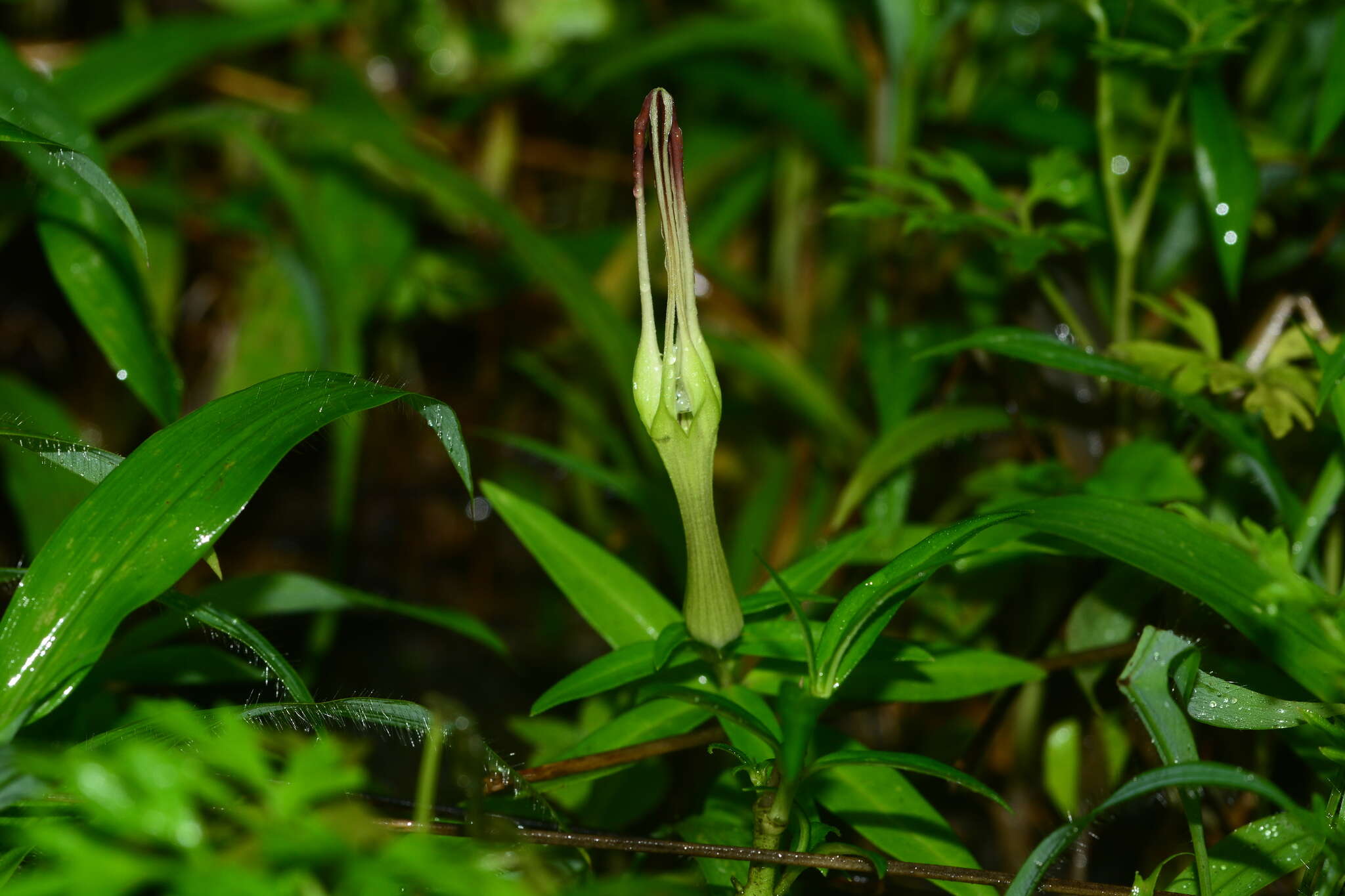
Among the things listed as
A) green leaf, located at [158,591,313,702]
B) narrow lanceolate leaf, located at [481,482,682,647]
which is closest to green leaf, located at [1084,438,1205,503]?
narrow lanceolate leaf, located at [481,482,682,647]

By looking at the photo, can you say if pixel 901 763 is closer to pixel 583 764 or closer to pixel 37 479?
pixel 583 764

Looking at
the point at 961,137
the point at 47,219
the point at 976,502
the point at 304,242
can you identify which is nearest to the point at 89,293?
the point at 47,219

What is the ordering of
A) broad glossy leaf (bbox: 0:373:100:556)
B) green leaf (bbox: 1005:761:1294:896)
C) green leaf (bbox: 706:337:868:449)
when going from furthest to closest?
green leaf (bbox: 706:337:868:449)
broad glossy leaf (bbox: 0:373:100:556)
green leaf (bbox: 1005:761:1294:896)

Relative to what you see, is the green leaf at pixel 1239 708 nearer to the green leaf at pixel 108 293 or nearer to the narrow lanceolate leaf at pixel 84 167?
the narrow lanceolate leaf at pixel 84 167

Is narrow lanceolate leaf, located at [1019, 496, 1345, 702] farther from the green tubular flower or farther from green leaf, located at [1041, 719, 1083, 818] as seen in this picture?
green leaf, located at [1041, 719, 1083, 818]

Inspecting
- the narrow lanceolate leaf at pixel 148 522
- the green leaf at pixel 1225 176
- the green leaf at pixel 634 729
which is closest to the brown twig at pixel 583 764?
the green leaf at pixel 634 729
